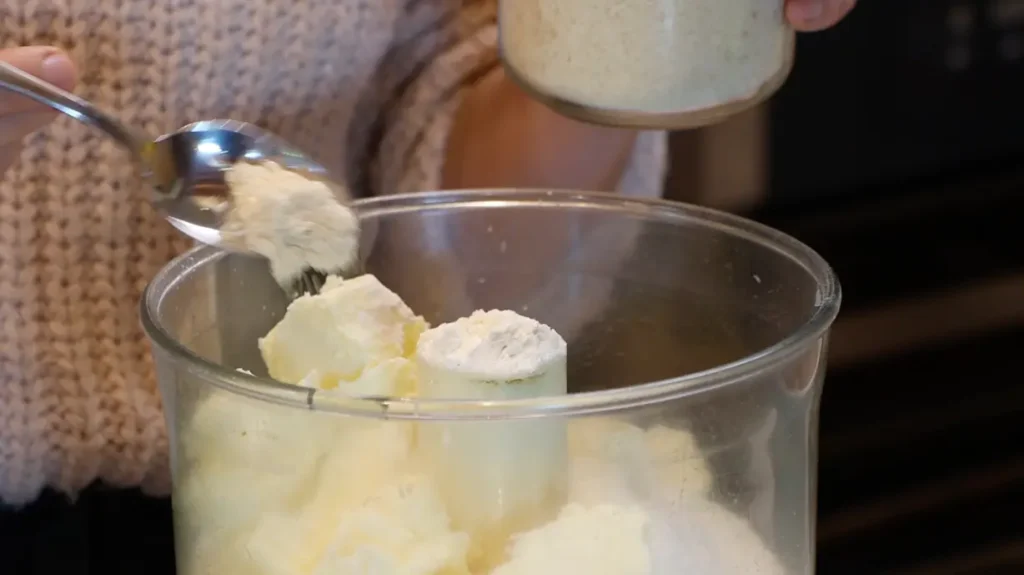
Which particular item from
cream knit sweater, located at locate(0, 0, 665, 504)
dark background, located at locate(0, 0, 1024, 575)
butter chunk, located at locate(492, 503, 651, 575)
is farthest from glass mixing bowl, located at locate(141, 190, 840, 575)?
dark background, located at locate(0, 0, 1024, 575)

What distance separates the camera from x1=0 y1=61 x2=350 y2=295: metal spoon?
0.37m

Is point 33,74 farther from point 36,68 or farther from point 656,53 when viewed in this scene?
point 656,53

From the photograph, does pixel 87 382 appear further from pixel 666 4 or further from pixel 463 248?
pixel 666 4

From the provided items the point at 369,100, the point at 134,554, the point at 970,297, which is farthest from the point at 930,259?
the point at 134,554

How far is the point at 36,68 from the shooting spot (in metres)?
0.36

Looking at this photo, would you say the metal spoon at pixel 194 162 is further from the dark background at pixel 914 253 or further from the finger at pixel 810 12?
the dark background at pixel 914 253

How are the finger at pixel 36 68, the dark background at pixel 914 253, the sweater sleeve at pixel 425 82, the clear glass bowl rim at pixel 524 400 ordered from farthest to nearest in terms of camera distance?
1. the dark background at pixel 914 253
2. the sweater sleeve at pixel 425 82
3. the finger at pixel 36 68
4. the clear glass bowl rim at pixel 524 400

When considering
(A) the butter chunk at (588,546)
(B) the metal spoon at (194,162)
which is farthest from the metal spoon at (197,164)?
(A) the butter chunk at (588,546)

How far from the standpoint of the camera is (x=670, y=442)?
0.29 metres

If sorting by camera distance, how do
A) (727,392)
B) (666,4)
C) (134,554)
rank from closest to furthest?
1. (727,392)
2. (666,4)
3. (134,554)

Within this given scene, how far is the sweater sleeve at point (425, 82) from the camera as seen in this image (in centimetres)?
55

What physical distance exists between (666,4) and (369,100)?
225 mm

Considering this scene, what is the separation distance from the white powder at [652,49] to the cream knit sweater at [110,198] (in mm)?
144

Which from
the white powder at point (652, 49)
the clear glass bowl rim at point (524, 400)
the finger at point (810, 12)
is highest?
the finger at point (810, 12)
